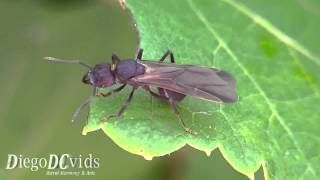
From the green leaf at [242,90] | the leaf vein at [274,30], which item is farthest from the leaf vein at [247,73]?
the leaf vein at [274,30]

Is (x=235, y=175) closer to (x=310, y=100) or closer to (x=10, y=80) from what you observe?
(x=310, y=100)

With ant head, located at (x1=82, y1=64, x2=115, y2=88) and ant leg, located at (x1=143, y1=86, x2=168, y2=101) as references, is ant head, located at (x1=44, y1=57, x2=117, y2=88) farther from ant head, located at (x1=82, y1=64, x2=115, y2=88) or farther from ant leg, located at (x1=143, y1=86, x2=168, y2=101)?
ant leg, located at (x1=143, y1=86, x2=168, y2=101)

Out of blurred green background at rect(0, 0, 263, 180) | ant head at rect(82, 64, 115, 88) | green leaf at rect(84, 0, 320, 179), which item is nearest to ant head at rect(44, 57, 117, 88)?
ant head at rect(82, 64, 115, 88)

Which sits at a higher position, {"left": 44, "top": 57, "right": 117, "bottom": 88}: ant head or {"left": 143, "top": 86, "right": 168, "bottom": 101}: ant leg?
{"left": 44, "top": 57, "right": 117, "bottom": 88}: ant head

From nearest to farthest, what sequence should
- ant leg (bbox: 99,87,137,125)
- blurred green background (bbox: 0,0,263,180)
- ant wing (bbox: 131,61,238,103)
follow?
ant leg (bbox: 99,87,137,125) → ant wing (bbox: 131,61,238,103) → blurred green background (bbox: 0,0,263,180)

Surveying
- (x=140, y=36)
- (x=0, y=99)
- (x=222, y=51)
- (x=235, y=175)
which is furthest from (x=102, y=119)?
(x=235, y=175)

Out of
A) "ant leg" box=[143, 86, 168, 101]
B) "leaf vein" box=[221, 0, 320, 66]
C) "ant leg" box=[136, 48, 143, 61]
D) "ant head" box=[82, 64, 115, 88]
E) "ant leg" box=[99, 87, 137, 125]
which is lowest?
"ant leg" box=[99, 87, 137, 125]
